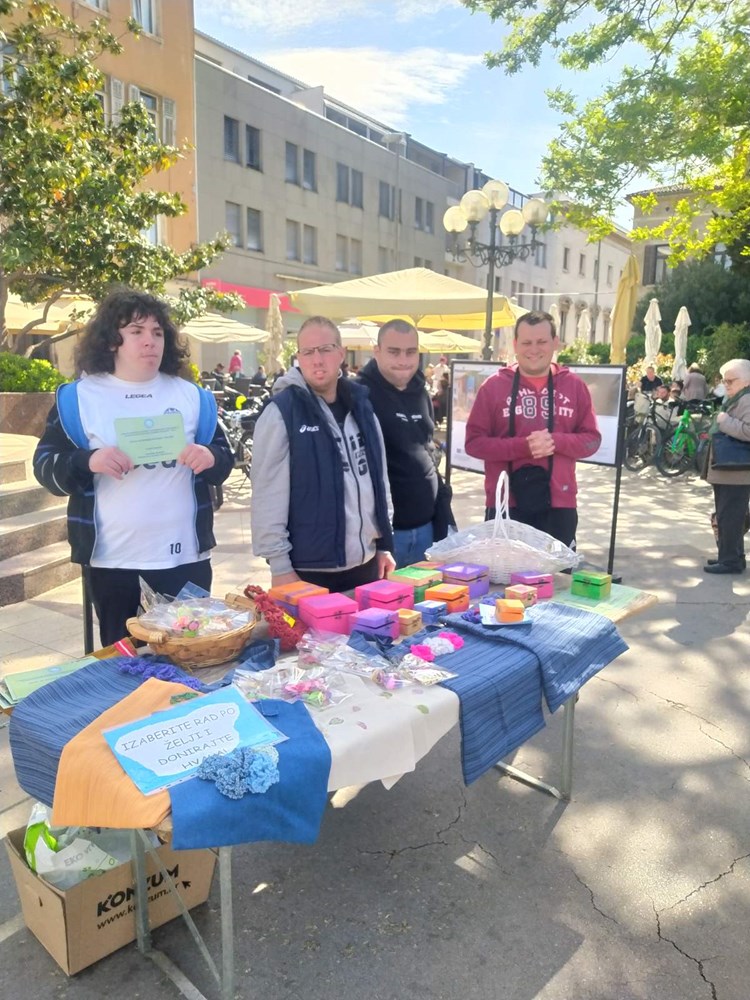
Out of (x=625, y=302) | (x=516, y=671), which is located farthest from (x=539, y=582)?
(x=625, y=302)

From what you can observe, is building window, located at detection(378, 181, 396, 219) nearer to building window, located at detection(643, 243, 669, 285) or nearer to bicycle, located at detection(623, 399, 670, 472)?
building window, located at detection(643, 243, 669, 285)

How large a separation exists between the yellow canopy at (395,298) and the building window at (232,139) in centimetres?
2208

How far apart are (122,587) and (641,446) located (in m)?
10.6

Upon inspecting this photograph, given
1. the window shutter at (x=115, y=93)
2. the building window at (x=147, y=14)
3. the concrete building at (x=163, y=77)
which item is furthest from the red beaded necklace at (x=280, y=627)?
the building window at (x=147, y=14)

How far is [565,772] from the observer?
2.95m

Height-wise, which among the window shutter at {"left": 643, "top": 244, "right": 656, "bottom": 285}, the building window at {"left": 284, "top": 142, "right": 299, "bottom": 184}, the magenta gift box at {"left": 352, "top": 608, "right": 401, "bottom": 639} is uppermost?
the building window at {"left": 284, "top": 142, "right": 299, "bottom": 184}

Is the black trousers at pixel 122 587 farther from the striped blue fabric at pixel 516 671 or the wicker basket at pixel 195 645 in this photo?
the striped blue fabric at pixel 516 671

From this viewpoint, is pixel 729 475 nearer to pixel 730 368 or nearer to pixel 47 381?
pixel 730 368

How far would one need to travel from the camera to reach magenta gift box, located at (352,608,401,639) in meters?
2.22

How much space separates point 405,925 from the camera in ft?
7.42

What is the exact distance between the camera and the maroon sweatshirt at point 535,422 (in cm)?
368

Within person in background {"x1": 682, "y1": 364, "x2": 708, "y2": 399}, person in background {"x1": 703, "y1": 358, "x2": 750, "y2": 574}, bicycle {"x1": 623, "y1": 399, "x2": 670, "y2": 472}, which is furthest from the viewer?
person in background {"x1": 682, "y1": 364, "x2": 708, "y2": 399}

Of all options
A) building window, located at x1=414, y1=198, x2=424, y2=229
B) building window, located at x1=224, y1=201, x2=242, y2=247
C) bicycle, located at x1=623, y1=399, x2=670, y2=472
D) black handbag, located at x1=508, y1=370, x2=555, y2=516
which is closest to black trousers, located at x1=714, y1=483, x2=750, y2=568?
black handbag, located at x1=508, y1=370, x2=555, y2=516

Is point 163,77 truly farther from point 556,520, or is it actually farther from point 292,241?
point 556,520
